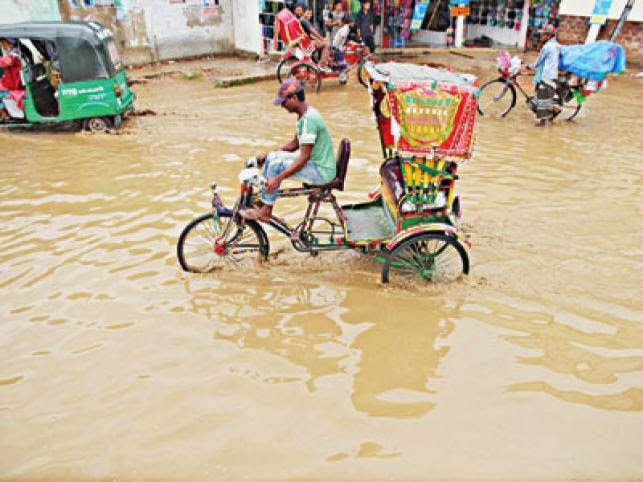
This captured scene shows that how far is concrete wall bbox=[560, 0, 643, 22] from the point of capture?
13758 mm

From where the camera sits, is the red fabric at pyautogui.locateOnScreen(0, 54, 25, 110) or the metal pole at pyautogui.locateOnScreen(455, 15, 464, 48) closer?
the red fabric at pyautogui.locateOnScreen(0, 54, 25, 110)

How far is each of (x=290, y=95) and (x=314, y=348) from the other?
6.85 feet

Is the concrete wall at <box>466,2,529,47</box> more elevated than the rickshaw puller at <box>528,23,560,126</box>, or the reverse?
the concrete wall at <box>466,2,529,47</box>

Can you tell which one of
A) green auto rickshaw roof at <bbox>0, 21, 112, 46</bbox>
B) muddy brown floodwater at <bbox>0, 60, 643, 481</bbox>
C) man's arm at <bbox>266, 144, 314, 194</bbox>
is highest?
green auto rickshaw roof at <bbox>0, 21, 112, 46</bbox>

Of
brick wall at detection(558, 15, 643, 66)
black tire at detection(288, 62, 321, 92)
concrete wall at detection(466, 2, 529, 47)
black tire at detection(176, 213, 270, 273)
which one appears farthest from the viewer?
concrete wall at detection(466, 2, 529, 47)

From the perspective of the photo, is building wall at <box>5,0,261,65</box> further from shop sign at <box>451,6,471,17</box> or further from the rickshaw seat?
the rickshaw seat

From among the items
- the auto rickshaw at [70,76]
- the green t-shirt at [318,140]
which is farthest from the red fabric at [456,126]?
the auto rickshaw at [70,76]

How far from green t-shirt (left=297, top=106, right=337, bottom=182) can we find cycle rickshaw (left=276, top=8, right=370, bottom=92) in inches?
299

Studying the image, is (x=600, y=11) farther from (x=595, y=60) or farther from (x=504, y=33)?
(x=595, y=60)

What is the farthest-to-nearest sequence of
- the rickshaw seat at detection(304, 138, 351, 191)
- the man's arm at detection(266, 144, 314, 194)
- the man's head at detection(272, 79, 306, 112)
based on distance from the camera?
the rickshaw seat at detection(304, 138, 351, 191) → the man's arm at detection(266, 144, 314, 194) → the man's head at detection(272, 79, 306, 112)

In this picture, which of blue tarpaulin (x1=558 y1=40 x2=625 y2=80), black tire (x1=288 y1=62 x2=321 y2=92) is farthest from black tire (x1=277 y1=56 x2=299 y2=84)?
blue tarpaulin (x1=558 y1=40 x2=625 y2=80)

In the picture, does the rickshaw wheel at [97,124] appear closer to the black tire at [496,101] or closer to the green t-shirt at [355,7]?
the black tire at [496,101]

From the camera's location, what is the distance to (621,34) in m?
14.5

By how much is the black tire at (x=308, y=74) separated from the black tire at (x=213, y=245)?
7783 millimetres
